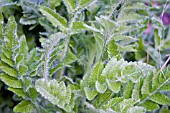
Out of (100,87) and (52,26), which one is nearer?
(100,87)

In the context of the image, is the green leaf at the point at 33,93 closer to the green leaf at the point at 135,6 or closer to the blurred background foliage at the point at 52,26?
the blurred background foliage at the point at 52,26

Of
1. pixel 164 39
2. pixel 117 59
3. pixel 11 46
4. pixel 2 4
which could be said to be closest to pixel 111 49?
pixel 117 59

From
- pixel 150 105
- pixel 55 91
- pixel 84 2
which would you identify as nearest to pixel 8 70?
pixel 55 91

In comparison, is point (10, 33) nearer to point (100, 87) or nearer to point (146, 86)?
point (100, 87)

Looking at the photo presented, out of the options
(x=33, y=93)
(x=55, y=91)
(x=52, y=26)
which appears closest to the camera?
(x=55, y=91)

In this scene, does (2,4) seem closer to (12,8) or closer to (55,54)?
(12,8)

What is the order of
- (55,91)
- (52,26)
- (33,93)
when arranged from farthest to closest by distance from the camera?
(52,26) < (33,93) < (55,91)
